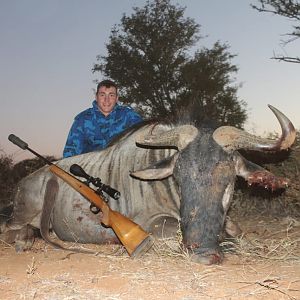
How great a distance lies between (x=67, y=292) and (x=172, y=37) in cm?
1749

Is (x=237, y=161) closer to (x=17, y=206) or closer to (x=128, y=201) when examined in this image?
(x=128, y=201)

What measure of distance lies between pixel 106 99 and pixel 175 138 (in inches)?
94.5

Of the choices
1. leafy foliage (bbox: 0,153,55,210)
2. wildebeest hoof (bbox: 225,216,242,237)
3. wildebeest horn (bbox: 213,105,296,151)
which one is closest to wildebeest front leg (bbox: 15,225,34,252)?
wildebeest hoof (bbox: 225,216,242,237)

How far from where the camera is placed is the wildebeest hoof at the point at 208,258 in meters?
3.28

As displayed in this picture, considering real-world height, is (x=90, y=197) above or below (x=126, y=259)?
above

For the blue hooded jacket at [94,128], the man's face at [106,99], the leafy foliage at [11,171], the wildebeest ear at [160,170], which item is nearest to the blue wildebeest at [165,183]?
the wildebeest ear at [160,170]

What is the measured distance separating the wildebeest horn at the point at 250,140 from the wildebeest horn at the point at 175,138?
8.0 inches

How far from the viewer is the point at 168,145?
403cm

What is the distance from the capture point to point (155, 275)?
3057 millimetres

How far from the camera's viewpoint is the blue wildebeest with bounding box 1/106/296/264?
3.54 m

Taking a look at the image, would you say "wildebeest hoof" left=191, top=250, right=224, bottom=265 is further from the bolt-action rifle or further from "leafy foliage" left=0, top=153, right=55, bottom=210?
"leafy foliage" left=0, top=153, right=55, bottom=210

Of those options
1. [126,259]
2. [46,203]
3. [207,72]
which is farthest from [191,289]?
[207,72]

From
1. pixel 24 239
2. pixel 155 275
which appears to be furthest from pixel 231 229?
pixel 24 239

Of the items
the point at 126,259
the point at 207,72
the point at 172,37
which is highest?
the point at 172,37
